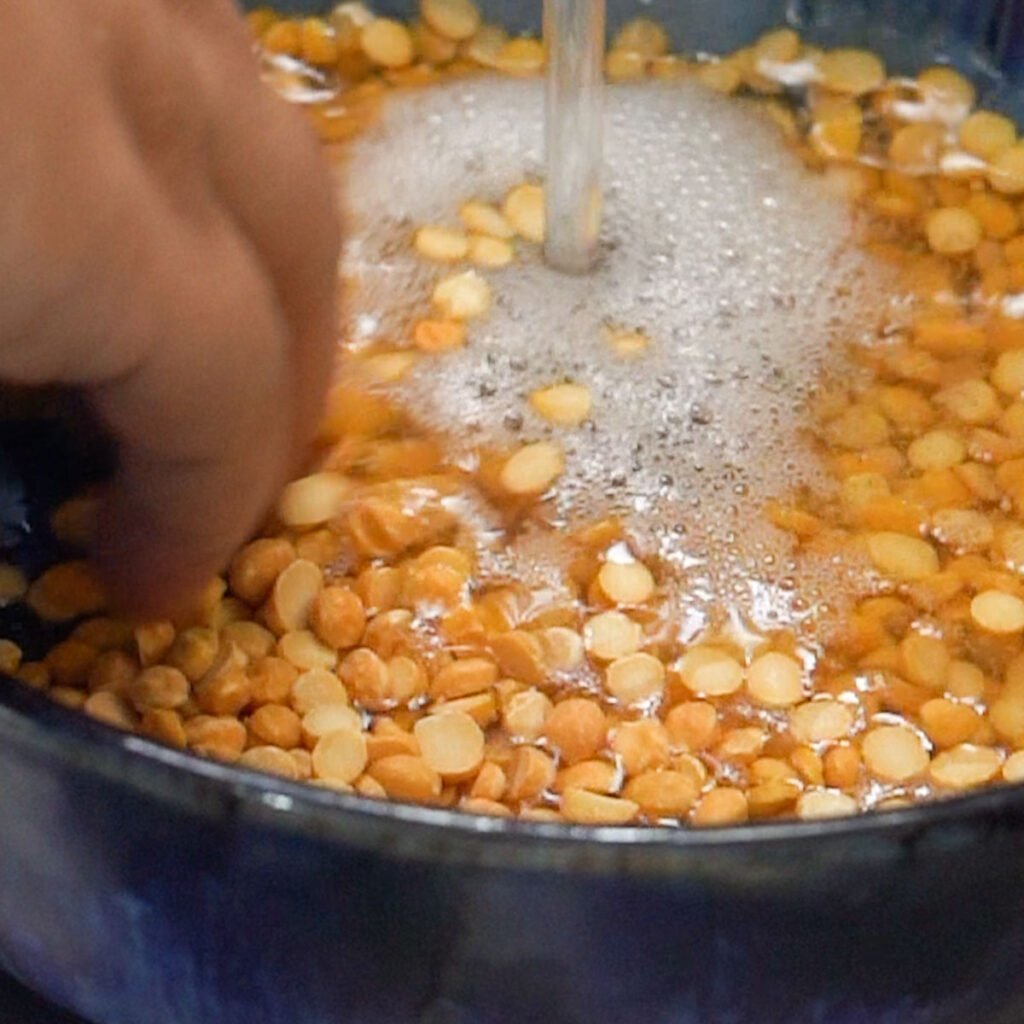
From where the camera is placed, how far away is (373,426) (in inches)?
28.5

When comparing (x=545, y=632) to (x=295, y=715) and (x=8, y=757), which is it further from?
(x=8, y=757)

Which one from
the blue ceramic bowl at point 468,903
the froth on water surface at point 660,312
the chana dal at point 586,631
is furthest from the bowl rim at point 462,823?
the froth on water surface at point 660,312

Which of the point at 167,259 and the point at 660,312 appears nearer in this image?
the point at 167,259

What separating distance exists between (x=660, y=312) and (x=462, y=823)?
1.37 feet

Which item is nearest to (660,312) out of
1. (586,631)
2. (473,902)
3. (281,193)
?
(586,631)

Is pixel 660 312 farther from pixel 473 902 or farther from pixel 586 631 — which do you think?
pixel 473 902

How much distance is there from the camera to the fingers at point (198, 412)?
0.45 meters

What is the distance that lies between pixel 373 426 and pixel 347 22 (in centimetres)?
30

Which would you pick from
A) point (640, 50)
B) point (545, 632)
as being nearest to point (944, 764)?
point (545, 632)

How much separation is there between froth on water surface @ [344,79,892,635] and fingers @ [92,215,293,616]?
164 mm

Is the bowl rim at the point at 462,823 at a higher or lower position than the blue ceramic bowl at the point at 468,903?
higher

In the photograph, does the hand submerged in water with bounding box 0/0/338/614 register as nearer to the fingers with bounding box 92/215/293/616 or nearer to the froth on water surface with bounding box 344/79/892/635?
the fingers with bounding box 92/215/293/616

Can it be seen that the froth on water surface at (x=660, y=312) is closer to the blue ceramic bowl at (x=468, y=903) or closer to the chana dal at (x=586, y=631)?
the chana dal at (x=586, y=631)

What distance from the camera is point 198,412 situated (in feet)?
1.55
